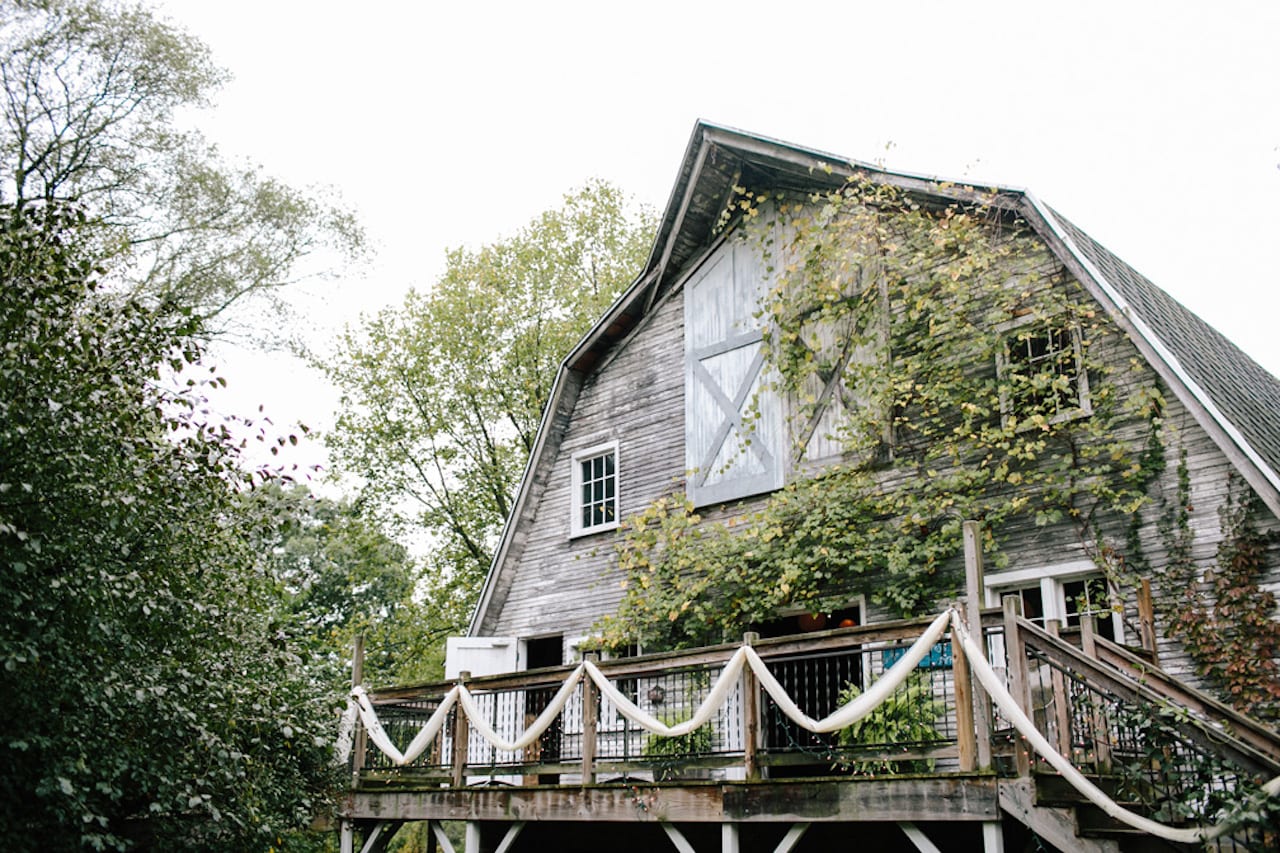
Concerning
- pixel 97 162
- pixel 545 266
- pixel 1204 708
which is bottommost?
pixel 1204 708

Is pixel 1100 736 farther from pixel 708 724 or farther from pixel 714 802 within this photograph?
pixel 708 724

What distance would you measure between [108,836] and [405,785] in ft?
11.3

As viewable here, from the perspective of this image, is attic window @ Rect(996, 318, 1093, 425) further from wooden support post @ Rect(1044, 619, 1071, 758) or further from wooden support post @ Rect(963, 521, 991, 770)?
wooden support post @ Rect(1044, 619, 1071, 758)

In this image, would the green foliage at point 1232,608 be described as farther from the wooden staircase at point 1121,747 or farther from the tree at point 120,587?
the tree at point 120,587

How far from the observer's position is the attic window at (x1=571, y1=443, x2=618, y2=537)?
50.8 feet

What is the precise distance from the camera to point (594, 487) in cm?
1578

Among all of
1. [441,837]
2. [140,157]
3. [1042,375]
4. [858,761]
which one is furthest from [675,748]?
[140,157]

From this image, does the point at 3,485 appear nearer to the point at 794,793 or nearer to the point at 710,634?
the point at 794,793

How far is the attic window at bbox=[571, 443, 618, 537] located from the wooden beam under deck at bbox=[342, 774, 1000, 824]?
15.7ft

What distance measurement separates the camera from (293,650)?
36.8 feet

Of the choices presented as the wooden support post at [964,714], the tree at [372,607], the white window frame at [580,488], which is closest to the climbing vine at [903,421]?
the white window frame at [580,488]

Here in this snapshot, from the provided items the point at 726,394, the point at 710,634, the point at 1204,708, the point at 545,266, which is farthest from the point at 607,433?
the point at 545,266

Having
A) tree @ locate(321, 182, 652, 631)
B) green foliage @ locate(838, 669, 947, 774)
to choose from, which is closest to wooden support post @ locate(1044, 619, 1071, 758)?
green foliage @ locate(838, 669, 947, 774)

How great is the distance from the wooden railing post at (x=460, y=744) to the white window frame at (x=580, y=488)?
3.98 m
